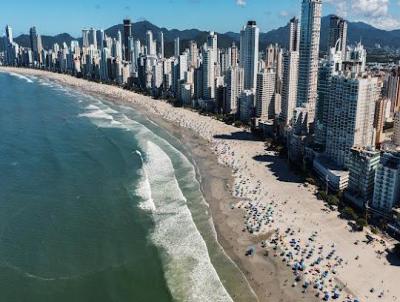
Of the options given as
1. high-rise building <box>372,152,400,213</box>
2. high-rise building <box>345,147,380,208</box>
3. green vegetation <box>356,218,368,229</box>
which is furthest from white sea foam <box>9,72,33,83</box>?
green vegetation <box>356,218,368,229</box>

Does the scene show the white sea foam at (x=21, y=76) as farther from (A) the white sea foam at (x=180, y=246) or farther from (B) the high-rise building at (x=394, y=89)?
(B) the high-rise building at (x=394, y=89)

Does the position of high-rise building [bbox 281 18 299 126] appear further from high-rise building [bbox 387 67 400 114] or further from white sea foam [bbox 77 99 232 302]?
white sea foam [bbox 77 99 232 302]

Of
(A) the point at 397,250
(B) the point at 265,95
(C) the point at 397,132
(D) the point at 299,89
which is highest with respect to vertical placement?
(D) the point at 299,89

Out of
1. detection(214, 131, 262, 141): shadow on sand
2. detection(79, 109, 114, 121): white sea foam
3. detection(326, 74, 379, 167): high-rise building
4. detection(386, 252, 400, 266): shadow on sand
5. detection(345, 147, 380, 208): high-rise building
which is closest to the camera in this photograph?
detection(386, 252, 400, 266): shadow on sand

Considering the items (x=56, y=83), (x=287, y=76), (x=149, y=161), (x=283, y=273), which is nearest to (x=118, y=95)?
(x=56, y=83)

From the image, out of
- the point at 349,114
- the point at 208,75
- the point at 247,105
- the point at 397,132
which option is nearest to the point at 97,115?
the point at 208,75

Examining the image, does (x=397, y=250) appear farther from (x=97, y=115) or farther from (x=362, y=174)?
(x=97, y=115)
